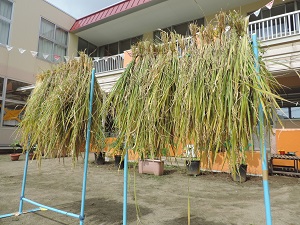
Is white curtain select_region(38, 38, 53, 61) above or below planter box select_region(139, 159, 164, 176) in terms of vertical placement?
above

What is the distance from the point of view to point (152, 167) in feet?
23.0

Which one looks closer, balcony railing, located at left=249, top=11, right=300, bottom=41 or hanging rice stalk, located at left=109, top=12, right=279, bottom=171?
hanging rice stalk, located at left=109, top=12, right=279, bottom=171

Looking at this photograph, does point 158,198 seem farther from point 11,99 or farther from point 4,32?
point 4,32

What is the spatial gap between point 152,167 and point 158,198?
2.60 meters

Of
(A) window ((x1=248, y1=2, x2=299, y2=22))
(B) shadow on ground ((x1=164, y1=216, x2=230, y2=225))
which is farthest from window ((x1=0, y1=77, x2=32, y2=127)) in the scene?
(A) window ((x1=248, y1=2, x2=299, y2=22))

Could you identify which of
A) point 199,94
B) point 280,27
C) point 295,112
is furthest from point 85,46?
point 199,94

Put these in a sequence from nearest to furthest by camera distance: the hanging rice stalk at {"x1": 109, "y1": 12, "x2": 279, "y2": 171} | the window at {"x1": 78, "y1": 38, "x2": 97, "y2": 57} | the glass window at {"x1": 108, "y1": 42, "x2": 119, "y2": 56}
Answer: the hanging rice stalk at {"x1": 109, "y1": 12, "x2": 279, "y2": 171} < the glass window at {"x1": 108, "y1": 42, "x2": 119, "y2": 56} < the window at {"x1": 78, "y1": 38, "x2": 97, "y2": 57}

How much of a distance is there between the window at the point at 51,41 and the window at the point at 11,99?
2090 millimetres

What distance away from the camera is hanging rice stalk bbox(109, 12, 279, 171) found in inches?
52.2

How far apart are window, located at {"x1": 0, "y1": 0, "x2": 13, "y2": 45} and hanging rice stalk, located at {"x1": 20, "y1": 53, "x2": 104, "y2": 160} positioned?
1019 centimetres

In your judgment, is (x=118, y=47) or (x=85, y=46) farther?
(x=85, y=46)

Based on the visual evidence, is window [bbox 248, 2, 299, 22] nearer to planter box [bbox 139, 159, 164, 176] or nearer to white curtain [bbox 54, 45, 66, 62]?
planter box [bbox 139, 159, 164, 176]

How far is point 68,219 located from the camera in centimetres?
321

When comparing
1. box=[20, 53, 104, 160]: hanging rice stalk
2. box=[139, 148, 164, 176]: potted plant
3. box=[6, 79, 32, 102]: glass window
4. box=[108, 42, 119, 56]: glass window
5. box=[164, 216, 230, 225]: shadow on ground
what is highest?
box=[108, 42, 119, 56]: glass window
